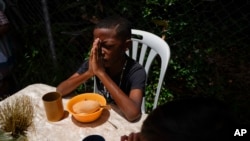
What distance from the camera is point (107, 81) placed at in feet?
6.63

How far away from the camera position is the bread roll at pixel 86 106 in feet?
5.69

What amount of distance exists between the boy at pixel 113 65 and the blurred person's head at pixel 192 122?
0.81m

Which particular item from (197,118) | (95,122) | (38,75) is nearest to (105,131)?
(95,122)

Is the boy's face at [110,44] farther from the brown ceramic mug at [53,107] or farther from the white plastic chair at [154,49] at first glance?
the brown ceramic mug at [53,107]

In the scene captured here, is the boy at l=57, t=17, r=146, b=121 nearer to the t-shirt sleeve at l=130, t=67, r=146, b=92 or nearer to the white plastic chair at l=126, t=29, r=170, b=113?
the t-shirt sleeve at l=130, t=67, r=146, b=92

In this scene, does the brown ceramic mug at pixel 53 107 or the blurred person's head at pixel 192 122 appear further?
the brown ceramic mug at pixel 53 107

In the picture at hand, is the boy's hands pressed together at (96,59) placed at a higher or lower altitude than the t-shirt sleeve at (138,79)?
higher

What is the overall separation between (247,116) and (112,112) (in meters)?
1.77

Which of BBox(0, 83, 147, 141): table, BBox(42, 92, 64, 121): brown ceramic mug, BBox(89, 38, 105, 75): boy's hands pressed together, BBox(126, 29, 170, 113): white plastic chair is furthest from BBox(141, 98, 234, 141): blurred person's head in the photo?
BBox(126, 29, 170, 113): white plastic chair

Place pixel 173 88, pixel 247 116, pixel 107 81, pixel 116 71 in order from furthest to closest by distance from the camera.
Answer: pixel 173 88 < pixel 247 116 < pixel 116 71 < pixel 107 81

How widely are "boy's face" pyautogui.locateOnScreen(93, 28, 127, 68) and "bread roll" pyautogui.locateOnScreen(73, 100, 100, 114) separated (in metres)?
0.38

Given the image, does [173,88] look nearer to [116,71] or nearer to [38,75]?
[116,71]

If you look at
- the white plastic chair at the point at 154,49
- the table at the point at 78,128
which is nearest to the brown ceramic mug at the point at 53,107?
the table at the point at 78,128

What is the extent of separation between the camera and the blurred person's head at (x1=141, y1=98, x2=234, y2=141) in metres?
0.99
